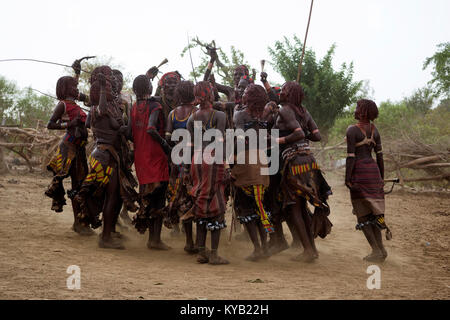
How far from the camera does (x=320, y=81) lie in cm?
1839

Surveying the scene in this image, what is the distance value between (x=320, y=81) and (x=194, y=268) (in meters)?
15.1

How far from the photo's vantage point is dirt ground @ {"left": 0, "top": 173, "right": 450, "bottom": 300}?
3.45m

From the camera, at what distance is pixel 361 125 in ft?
17.6

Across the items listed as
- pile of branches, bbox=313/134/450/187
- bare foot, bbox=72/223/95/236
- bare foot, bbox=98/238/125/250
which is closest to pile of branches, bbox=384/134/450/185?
pile of branches, bbox=313/134/450/187

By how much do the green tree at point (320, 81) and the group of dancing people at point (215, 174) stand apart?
1311cm

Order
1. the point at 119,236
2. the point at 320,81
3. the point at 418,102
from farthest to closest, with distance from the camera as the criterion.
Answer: the point at 418,102
the point at 320,81
the point at 119,236

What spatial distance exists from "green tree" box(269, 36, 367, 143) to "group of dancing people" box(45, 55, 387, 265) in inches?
516

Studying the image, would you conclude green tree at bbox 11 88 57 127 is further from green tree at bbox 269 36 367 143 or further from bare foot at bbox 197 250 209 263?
bare foot at bbox 197 250 209 263

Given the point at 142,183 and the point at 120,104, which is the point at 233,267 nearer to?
the point at 142,183

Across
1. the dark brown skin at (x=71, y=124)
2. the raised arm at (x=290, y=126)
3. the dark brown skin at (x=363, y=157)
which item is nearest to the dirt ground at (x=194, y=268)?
the dark brown skin at (x=363, y=157)

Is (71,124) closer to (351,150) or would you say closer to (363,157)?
(351,150)

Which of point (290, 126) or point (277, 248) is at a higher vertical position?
point (290, 126)

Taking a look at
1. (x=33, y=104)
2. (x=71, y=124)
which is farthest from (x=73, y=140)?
(x=33, y=104)
